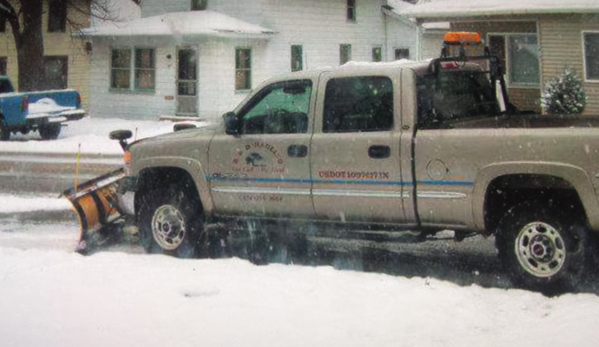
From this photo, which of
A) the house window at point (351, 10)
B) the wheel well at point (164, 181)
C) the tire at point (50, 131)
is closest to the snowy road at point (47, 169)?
the tire at point (50, 131)

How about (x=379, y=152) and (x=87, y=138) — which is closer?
(x=379, y=152)

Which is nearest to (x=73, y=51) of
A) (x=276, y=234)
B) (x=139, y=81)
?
(x=139, y=81)

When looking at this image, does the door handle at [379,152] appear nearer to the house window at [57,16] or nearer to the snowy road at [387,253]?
the snowy road at [387,253]

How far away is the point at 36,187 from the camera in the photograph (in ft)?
50.5

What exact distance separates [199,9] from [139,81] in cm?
359

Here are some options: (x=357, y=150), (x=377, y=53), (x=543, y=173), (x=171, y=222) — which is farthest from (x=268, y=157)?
(x=377, y=53)

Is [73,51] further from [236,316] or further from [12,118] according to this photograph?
[236,316]

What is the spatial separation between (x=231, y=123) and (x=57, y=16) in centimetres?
3350

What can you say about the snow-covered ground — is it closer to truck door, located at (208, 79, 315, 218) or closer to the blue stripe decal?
truck door, located at (208, 79, 315, 218)

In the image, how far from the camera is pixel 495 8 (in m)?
21.8

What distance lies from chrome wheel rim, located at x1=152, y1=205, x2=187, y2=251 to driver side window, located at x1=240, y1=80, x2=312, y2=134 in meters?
1.24

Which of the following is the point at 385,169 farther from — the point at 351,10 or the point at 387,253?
the point at 351,10

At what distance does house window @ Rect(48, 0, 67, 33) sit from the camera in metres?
38.7

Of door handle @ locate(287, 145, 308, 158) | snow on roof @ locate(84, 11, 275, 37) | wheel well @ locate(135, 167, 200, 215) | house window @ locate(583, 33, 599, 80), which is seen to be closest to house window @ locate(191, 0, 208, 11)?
snow on roof @ locate(84, 11, 275, 37)
